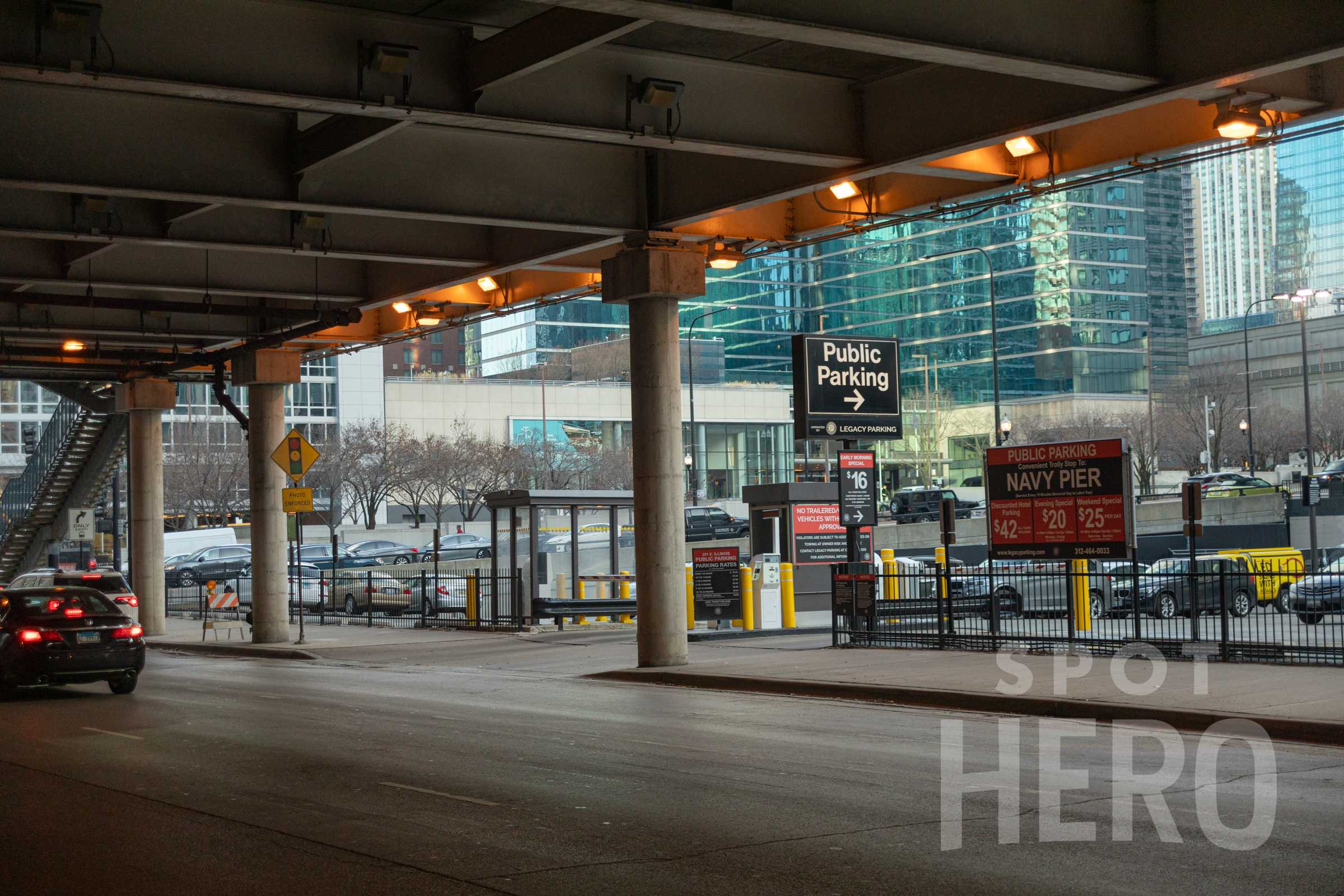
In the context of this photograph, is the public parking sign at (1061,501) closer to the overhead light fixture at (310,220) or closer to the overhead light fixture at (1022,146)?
the overhead light fixture at (1022,146)

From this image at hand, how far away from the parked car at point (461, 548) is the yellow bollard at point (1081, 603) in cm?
3792

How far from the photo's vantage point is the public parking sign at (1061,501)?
21.5m

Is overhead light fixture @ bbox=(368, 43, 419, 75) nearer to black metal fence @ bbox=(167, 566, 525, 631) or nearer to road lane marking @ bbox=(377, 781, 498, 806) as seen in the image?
road lane marking @ bbox=(377, 781, 498, 806)

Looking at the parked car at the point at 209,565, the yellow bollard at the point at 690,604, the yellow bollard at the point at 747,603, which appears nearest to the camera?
the yellow bollard at the point at 747,603

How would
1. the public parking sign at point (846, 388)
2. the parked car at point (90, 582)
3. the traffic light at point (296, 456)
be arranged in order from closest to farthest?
1. the public parking sign at point (846, 388)
2. the traffic light at point (296, 456)
3. the parked car at point (90, 582)

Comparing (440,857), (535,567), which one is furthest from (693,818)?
(535,567)

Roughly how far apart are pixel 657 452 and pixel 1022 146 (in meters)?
7.27

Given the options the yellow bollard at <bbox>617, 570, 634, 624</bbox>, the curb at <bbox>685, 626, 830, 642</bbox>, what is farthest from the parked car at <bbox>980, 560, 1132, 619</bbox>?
the yellow bollard at <bbox>617, 570, 634, 624</bbox>

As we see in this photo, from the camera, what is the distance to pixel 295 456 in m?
29.7

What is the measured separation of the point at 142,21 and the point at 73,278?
39.3 feet

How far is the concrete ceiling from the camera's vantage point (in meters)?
14.1

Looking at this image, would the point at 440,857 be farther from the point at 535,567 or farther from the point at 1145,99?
the point at 535,567

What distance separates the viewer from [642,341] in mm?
22547

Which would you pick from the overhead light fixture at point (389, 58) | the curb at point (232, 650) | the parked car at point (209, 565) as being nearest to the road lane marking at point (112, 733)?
the overhead light fixture at point (389, 58)
